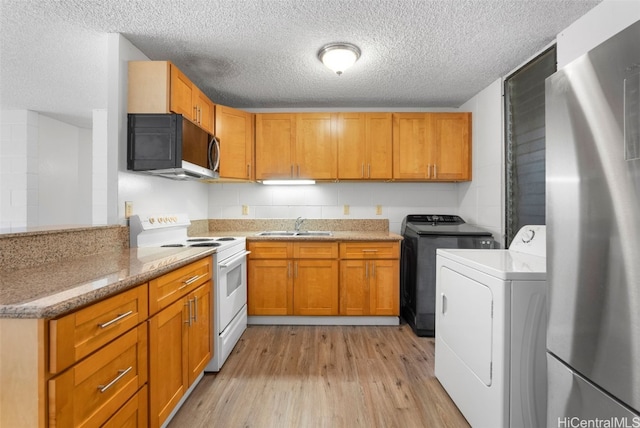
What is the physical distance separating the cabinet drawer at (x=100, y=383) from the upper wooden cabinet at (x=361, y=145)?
2403mm

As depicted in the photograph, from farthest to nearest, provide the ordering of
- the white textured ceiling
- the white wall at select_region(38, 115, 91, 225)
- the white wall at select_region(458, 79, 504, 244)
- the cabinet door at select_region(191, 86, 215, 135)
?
1. the white wall at select_region(38, 115, 91, 225)
2. the white wall at select_region(458, 79, 504, 244)
3. the cabinet door at select_region(191, 86, 215, 135)
4. the white textured ceiling

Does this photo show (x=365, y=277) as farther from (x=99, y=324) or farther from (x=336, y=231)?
(x=99, y=324)

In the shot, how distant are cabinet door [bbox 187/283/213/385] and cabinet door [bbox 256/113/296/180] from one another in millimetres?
1495

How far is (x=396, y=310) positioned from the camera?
9.41 ft

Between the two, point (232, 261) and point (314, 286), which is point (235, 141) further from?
point (314, 286)

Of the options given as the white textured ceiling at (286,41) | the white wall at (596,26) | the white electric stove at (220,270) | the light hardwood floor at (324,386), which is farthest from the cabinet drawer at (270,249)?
the white wall at (596,26)

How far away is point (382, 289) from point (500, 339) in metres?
1.58

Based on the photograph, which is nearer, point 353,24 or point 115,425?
point 115,425

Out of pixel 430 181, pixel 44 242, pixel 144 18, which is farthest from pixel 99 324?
pixel 430 181

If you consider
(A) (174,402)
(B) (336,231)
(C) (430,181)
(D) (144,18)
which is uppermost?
(D) (144,18)

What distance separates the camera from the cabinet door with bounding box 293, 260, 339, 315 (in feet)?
9.43

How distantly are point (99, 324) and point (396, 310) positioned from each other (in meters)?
2.47

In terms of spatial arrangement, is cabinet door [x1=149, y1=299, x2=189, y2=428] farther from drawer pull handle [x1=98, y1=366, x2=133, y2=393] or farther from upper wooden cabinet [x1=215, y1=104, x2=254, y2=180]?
upper wooden cabinet [x1=215, y1=104, x2=254, y2=180]

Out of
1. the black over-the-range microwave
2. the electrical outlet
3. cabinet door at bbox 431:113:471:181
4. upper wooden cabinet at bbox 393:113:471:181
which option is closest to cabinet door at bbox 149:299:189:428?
the electrical outlet
